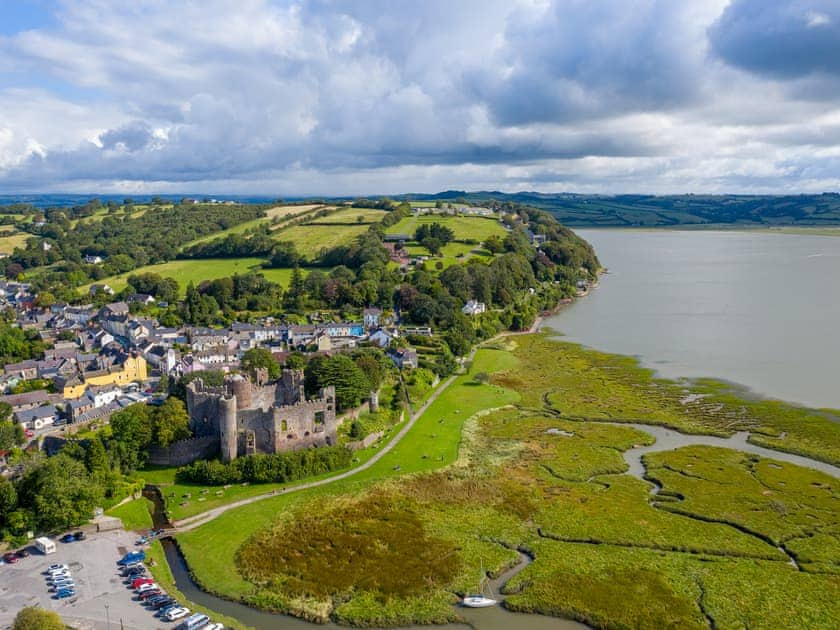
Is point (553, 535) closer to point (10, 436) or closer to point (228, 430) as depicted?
point (228, 430)

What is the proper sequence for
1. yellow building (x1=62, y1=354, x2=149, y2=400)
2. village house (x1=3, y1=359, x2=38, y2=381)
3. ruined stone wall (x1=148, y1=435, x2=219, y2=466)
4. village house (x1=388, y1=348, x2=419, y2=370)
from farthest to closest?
village house (x1=388, y1=348, x2=419, y2=370) → village house (x1=3, y1=359, x2=38, y2=381) → yellow building (x1=62, y1=354, x2=149, y2=400) → ruined stone wall (x1=148, y1=435, x2=219, y2=466)

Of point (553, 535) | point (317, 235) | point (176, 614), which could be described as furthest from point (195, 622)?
point (317, 235)

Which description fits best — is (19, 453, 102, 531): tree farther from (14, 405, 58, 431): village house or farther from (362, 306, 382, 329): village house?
(362, 306, 382, 329): village house

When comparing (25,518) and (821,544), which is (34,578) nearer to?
(25,518)

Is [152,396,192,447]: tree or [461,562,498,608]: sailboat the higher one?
[152,396,192,447]: tree

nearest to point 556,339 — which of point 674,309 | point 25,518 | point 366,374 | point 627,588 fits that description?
point 674,309

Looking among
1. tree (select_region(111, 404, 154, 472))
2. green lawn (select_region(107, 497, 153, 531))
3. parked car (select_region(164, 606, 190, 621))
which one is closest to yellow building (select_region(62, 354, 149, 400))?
tree (select_region(111, 404, 154, 472))

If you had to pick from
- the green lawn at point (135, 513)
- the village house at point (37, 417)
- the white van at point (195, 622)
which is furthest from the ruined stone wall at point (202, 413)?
the white van at point (195, 622)
